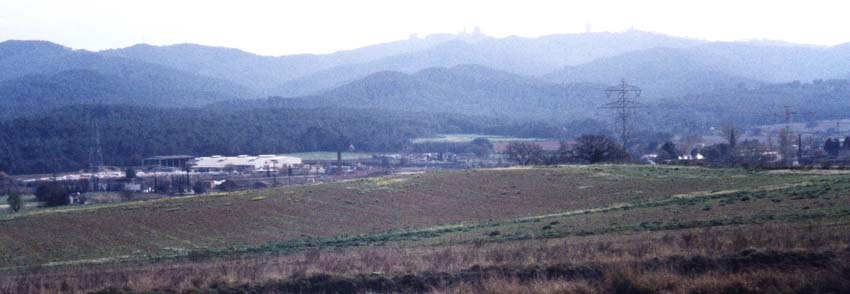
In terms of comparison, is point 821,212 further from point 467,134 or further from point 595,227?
point 467,134

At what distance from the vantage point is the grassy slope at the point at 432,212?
25469 mm

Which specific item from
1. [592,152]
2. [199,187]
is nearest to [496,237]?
[199,187]

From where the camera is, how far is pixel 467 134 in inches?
4660

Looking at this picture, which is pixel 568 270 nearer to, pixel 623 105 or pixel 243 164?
pixel 623 105

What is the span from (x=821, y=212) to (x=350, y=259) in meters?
12.0

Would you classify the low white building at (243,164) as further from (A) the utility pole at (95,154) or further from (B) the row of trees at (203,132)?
(A) the utility pole at (95,154)

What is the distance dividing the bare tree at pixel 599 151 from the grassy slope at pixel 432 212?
1771 cm

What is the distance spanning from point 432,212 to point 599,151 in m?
34.6

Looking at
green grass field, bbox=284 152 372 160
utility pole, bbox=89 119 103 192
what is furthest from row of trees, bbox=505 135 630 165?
utility pole, bbox=89 119 103 192

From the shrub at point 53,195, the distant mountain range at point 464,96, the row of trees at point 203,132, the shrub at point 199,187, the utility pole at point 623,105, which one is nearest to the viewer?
the shrub at point 53,195

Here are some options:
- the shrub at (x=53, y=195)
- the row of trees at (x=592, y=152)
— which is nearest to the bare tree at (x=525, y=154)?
the row of trees at (x=592, y=152)

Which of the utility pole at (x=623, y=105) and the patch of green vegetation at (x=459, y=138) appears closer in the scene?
the utility pole at (x=623, y=105)

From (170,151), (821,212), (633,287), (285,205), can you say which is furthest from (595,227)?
(170,151)

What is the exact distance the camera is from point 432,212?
35.6 meters
